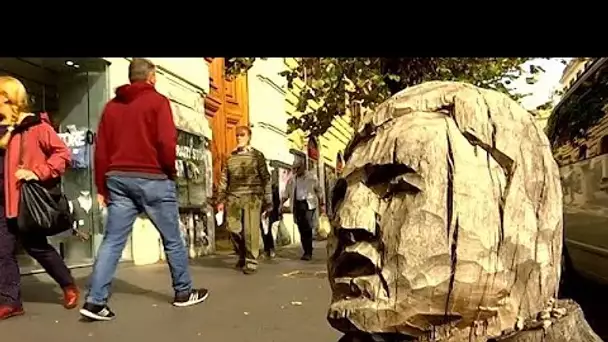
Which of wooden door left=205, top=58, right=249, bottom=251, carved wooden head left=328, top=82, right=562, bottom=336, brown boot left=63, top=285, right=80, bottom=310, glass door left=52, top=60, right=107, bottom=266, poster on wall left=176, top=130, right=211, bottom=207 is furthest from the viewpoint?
wooden door left=205, top=58, right=249, bottom=251

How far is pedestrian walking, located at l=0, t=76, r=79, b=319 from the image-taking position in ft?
21.3

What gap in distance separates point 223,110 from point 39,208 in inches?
434

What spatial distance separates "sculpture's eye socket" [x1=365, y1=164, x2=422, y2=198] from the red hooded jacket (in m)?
4.44

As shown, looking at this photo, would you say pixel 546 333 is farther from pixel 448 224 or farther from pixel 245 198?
pixel 245 198

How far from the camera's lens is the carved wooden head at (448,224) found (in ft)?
7.29

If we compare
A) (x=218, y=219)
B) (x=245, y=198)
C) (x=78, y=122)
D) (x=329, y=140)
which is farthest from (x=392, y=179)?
(x=329, y=140)

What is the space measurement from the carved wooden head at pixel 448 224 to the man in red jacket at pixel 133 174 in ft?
14.0

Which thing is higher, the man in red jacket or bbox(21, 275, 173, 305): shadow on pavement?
the man in red jacket

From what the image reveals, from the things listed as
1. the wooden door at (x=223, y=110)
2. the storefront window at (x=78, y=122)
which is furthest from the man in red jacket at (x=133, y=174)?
the wooden door at (x=223, y=110)

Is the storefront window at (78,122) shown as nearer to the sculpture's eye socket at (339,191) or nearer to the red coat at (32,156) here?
the red coat at (32,156)

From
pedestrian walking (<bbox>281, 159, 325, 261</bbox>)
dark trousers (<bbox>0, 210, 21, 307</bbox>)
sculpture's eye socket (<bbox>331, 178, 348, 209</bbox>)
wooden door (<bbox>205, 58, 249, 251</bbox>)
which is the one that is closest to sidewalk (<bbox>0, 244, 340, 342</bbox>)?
dark trousers (<bbox>0, 210, 21, 307</bbox>)

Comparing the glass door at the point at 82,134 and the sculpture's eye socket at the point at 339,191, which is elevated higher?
the glass door at the point at 82,134

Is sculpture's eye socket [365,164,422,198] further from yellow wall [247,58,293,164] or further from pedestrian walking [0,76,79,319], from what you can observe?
yellow wall [247,58,293,164]

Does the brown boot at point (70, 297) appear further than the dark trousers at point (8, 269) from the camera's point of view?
Yes
